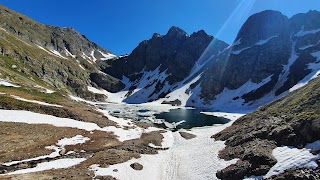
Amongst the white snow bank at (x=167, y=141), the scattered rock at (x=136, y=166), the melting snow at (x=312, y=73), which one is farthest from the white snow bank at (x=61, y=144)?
the melting snow at (x=312, y=73)

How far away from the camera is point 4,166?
3075cm

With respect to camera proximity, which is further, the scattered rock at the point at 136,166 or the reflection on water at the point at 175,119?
the reflection on water at the point at 175,119

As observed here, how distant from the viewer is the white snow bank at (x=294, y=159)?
→ 24203mm

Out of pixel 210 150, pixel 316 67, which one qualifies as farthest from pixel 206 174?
pixel 316 67

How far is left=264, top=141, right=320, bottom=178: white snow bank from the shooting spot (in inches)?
953

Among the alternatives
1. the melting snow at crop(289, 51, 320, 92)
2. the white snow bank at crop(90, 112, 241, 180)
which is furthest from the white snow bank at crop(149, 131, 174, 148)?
the melting snow at crop(289, 51, 320, 92)

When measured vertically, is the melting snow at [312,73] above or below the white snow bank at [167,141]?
above

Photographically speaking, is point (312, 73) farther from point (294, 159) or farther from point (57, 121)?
point (57, 121)

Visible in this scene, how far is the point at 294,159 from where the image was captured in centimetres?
2620

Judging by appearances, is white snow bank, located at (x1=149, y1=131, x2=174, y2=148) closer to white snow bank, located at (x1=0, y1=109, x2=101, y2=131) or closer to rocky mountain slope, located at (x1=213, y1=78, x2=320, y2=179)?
white snow bank, located at (x1=0, y1=109, x2=101, y2=131)

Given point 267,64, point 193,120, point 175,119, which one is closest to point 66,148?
point 193,120

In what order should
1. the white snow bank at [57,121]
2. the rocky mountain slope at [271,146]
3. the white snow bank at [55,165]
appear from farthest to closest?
1. the white snow bank at [57,121]
2. the white snow bank at [55,165]
3. the rocky mountain slope at [271,146]

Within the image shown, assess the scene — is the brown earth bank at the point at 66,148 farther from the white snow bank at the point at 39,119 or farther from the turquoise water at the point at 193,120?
the turquoise water at the point at 193,120

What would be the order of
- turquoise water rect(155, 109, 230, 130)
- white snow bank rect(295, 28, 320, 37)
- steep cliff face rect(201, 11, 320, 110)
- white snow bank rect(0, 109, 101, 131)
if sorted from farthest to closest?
1. white snow bank rect(295, 28, 320, 37)
2. steep cliff face rect(201, 11, 320, 110)
3. turquoise water rect(155, 109, 230, 130)
4. white snow bank rect(0, 109, 101, 131)
